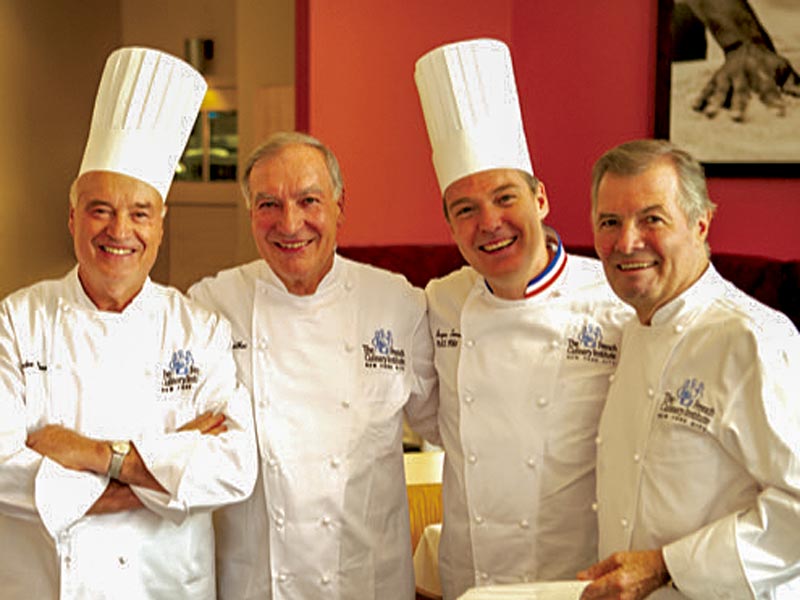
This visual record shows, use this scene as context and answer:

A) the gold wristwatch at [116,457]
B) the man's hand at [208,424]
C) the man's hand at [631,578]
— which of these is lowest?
the man's hand at [631,578]

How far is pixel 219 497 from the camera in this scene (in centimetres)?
198

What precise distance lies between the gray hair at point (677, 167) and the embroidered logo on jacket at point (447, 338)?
0.59m

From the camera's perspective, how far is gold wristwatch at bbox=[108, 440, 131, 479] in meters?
1.93

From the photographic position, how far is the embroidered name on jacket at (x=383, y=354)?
7.39 ft

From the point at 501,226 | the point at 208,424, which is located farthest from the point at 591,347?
the point at 208,424

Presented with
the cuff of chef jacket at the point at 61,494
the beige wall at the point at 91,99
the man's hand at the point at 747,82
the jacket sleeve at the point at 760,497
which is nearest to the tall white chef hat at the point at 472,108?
the jacket sleeve at the point at 760,497

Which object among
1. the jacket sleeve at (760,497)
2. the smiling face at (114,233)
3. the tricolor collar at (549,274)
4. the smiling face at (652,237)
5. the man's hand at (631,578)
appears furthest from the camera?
the tricolor collar at (549,274)

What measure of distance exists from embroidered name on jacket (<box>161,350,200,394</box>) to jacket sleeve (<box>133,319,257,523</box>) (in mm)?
19

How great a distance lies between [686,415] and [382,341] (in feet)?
2.53

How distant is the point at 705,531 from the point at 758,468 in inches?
5.4

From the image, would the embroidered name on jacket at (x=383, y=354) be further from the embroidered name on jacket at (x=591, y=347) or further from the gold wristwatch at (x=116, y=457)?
the gold wristwatch at (x=116, y=457)

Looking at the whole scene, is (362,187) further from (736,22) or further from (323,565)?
(323,565)

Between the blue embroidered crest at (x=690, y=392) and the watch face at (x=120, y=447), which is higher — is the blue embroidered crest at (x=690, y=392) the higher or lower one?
the higher one

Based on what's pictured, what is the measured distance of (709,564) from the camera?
5.30 ft
